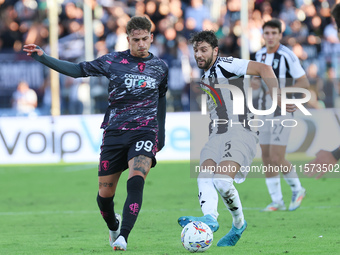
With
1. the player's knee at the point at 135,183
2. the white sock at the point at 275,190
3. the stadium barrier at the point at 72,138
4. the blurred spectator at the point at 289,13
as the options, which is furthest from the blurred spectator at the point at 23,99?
the player's knee at the point at 135,183

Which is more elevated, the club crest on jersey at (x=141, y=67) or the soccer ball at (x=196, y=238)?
the club crest on jersey at (x=141, y=67)

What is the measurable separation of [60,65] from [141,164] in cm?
123

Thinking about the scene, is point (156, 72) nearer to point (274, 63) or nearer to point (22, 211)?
point (274, 63)

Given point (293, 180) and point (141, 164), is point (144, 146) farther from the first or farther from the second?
point (293, 180)

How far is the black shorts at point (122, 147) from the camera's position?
258 inches

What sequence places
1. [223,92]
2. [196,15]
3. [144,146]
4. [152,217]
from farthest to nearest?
1. [196,15]
2. [152,217]
3. [223,92]
4. [144,146]

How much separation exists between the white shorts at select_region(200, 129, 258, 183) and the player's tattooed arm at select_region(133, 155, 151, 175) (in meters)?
0.55

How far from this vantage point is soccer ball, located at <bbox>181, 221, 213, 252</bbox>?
5.94 metres

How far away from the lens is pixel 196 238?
5.93m

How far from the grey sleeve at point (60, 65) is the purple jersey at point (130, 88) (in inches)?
2.6

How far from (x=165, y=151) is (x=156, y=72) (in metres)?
10.2

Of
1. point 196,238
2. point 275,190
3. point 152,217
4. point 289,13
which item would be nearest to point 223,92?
point 196,238

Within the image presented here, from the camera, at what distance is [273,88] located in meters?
6.78

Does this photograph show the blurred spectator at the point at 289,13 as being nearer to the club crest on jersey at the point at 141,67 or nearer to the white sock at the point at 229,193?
the club crest on jersey at the point at 141,67
